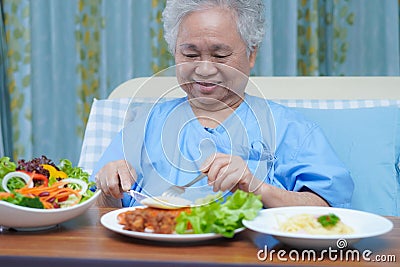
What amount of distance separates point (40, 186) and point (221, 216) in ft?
1.27

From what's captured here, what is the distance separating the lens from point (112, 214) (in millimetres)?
1253

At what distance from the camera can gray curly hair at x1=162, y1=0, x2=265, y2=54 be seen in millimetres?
1701

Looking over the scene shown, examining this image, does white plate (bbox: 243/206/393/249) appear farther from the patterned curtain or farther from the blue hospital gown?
the patterned curtain

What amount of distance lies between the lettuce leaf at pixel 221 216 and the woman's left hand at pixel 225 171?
120mm

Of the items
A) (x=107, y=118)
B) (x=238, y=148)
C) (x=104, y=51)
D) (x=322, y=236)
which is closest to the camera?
(x=322, y=236)

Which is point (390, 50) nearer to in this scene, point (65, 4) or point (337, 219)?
point (65, 4)

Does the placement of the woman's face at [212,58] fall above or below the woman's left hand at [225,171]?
above

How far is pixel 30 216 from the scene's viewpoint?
115 cm

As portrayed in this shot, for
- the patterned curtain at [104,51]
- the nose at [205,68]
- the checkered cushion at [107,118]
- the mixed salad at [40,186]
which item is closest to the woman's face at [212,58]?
the nose at [205,68]

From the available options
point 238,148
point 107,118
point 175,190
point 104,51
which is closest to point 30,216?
point 175,190

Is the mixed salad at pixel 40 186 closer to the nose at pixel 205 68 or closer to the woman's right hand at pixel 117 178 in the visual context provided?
the woman's right hand at pixel 117 178

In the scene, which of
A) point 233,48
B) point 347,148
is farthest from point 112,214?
point 347,148

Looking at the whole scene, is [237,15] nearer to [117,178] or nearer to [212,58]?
[212,58]

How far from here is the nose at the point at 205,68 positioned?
153 cm
